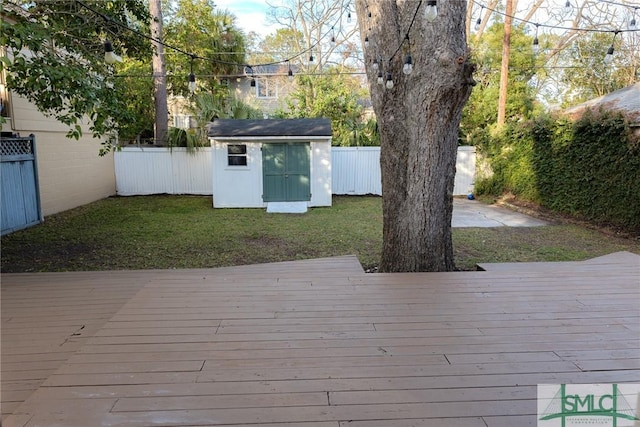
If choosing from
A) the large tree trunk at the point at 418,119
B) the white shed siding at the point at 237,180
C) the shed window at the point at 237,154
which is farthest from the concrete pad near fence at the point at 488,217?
the shed window at the point at 237,154

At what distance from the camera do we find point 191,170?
1223 centimetres

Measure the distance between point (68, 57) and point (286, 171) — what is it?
5.83m

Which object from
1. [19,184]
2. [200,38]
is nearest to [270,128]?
[19,184]

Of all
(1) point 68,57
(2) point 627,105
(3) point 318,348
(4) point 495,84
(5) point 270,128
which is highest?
(4) point 495,84

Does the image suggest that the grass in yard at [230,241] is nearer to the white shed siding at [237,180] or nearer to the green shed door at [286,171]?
the white shed siding at [237,180]

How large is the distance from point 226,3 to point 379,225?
12.1m

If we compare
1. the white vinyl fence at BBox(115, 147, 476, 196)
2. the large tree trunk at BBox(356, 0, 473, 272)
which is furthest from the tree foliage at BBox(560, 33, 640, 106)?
the large tree trunk at BBox(356, 0, 473, 272)

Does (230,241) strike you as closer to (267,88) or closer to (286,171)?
(286,171)

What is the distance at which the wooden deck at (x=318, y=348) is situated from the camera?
1800mm

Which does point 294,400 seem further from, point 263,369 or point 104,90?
point 104,90

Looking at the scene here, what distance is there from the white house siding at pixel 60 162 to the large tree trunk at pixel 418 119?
23.5 feet

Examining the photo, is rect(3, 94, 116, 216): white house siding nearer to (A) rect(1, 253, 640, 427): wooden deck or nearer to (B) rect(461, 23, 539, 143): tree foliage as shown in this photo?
(A) rect(1, 253, 640, 427): wooden deck

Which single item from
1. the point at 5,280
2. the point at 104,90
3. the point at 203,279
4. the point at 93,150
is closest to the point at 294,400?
the point at 203,279

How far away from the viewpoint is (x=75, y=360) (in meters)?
2.25
